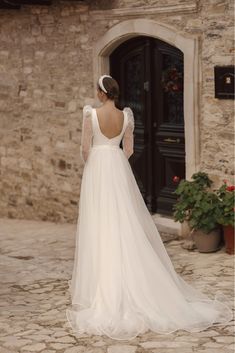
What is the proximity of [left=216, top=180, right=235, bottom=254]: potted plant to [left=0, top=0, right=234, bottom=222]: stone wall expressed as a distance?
0.89 ft

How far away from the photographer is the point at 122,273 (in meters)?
5.95

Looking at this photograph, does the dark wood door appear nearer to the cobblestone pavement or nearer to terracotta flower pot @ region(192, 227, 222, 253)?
the cobblestone pavement

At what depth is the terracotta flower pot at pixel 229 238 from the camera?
7.94 metres

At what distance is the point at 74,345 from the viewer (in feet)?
17.6

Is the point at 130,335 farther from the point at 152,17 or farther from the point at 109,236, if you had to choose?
the point at 152,17

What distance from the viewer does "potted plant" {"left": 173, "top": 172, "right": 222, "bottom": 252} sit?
8008 mm

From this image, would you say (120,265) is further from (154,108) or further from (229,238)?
(154,108)

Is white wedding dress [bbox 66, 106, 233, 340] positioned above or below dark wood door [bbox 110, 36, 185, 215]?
below

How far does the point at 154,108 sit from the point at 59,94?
1508 mm

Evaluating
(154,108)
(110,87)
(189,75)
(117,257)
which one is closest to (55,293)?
(117,257)

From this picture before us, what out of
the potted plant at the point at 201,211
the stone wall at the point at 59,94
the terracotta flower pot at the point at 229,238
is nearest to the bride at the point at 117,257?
the terracotta flower pot at the point at 229,238

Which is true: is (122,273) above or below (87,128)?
below

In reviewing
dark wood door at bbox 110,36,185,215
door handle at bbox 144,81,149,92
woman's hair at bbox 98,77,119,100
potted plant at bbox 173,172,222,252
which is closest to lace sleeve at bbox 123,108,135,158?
woman's hair at bbox 98,77,119,100

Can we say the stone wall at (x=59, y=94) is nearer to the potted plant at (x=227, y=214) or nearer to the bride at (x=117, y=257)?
the potted plant at (x=227, y=214)
